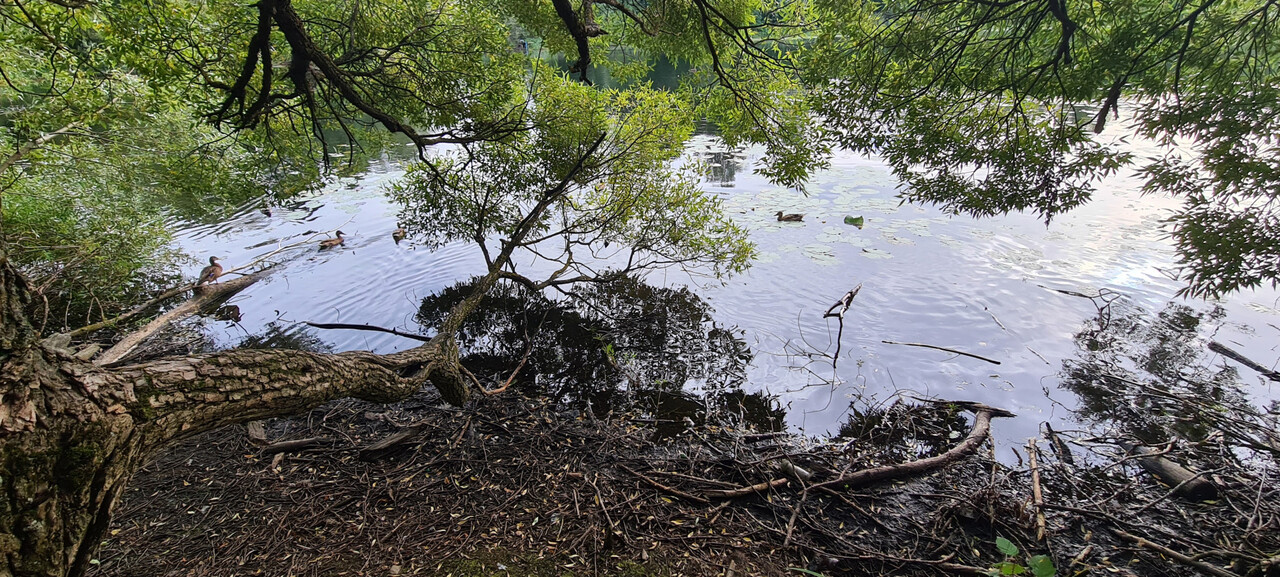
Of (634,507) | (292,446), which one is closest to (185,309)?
(292,446)

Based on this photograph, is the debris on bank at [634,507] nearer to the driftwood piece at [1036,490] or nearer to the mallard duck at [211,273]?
the driftwood piece at [1036,490]

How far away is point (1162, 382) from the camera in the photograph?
207 inches

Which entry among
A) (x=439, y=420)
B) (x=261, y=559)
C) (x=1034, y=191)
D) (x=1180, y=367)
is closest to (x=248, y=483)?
(x=261, y=559)

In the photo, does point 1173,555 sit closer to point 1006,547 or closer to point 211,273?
point 1006,547

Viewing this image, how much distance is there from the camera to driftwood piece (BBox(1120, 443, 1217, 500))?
11.7 feet

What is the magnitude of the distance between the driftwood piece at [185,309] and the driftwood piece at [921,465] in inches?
240

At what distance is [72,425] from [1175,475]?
6.01m

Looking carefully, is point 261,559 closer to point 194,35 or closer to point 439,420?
point 439,420

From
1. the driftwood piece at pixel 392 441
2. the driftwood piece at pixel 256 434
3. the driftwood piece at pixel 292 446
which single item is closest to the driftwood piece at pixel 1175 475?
the driftwood piece at pixel 392 441

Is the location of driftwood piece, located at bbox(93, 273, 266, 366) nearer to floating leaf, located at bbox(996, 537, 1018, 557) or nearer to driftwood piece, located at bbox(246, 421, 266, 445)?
driftwood piece, located at bbox(246, 421, 266, 445)

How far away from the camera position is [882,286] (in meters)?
7.80

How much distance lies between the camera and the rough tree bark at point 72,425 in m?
1.31

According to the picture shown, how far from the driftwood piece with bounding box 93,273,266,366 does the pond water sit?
229 mm

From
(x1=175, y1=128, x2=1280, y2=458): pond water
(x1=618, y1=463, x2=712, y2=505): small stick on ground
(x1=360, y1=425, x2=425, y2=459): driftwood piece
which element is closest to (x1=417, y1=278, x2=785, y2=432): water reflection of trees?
(x1=175, y1=128, x2=1280, y2=458): pond water
